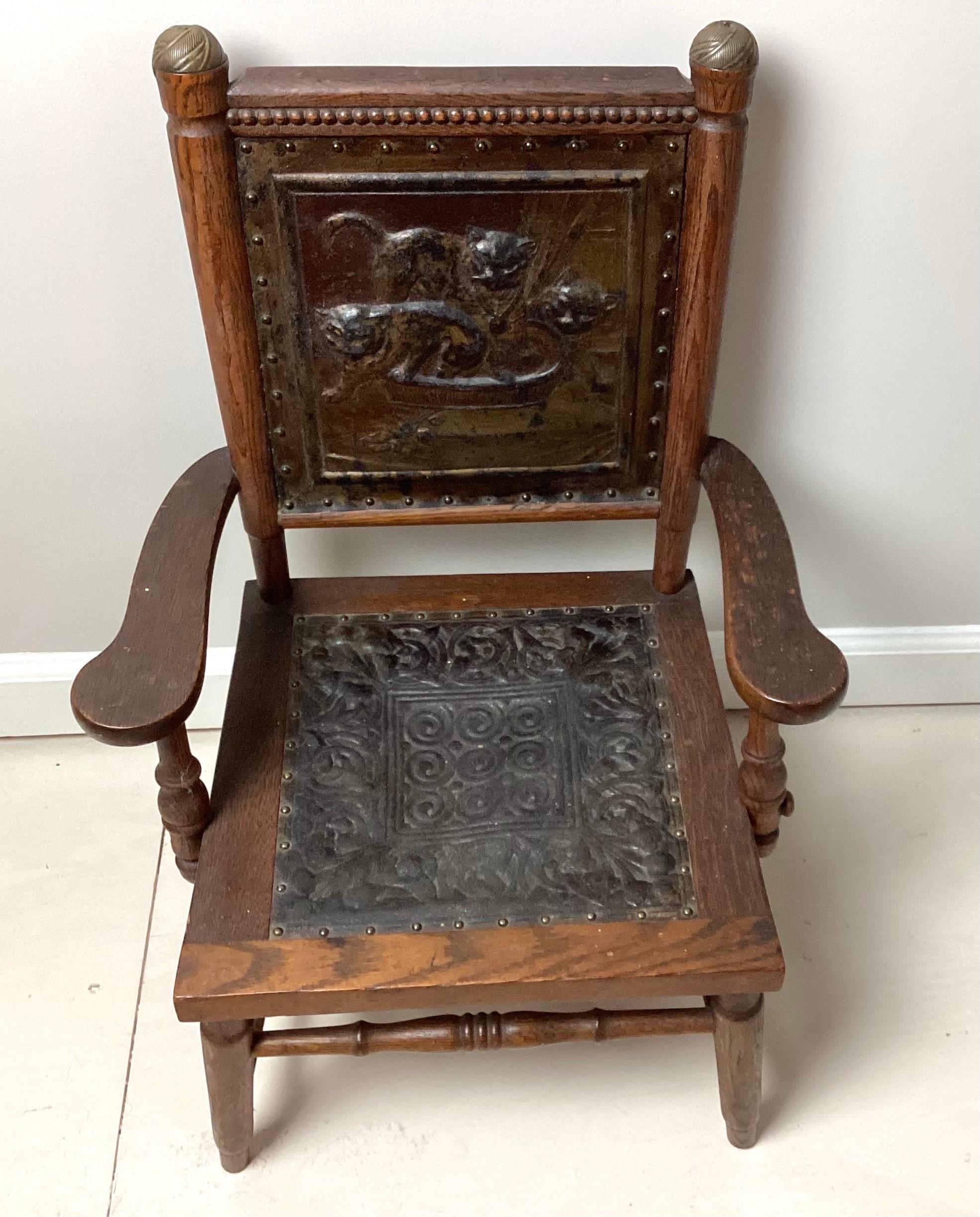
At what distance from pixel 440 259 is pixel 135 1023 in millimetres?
1105

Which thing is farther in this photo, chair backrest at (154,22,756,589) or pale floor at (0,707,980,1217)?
pale floor at (0,707,980,1217)

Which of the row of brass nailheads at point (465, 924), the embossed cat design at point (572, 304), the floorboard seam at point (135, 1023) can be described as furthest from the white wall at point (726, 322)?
the row of brass nailheads at point (465, 924)

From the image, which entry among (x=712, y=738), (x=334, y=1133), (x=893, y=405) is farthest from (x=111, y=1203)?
(x=893, y=405)

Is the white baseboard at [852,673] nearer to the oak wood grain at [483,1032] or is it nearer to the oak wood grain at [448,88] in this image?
the oak wood grain at [483,1032]

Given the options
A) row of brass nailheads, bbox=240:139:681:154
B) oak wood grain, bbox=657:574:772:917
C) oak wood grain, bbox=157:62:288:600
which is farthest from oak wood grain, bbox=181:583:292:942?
row of brass nailheads, bbox=240:139:681:154

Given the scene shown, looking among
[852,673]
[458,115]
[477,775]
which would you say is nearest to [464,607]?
[477,775]

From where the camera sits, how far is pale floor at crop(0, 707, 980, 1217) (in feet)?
4.83

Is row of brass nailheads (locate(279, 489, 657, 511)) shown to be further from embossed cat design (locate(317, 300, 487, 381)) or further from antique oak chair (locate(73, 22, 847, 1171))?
embossed cat design (locate(317, 300, 487, 381))

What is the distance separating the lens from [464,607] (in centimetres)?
150

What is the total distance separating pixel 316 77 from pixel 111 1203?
4.34 feet

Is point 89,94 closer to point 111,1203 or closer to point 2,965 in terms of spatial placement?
point 2,965

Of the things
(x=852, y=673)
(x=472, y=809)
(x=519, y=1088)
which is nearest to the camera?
(x=472, y=809)

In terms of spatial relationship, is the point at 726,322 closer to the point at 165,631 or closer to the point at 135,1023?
the point at 165,631

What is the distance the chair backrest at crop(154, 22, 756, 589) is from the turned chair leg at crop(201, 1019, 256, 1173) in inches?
22.8
